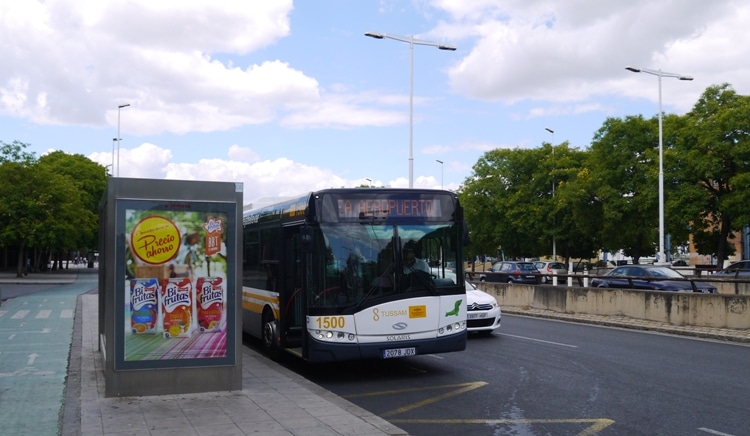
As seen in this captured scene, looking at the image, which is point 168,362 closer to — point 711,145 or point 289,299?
point 289,299

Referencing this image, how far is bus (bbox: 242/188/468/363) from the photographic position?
1135 centimetres

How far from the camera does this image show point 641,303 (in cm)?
2061

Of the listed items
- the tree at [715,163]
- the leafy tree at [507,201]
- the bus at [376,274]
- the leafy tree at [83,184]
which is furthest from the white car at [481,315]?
the leafy tree at [83,184]

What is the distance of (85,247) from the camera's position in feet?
234

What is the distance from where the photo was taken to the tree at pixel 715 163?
140ft

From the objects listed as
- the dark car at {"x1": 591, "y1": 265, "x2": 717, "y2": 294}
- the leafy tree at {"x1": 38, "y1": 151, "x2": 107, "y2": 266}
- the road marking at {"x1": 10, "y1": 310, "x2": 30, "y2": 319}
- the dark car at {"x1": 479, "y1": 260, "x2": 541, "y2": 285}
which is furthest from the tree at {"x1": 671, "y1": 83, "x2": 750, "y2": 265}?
the leafy tree at {"x1": 38, "y1": 151, "x2": 107, "y2": 266}

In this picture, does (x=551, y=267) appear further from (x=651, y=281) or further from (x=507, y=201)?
(x=651, y=281)

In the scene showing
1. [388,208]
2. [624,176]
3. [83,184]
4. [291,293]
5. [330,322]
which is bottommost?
[330,322]

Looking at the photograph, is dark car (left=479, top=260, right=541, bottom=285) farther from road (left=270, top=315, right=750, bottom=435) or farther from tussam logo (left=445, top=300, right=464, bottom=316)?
tussam logo (left=445, top=300, right=464, bottom=316)

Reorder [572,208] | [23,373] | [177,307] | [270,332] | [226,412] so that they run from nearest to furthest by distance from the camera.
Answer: [226,412] → [177,307] → [23,373] → [270,332] → [572,208]

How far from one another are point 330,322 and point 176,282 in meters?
2.56

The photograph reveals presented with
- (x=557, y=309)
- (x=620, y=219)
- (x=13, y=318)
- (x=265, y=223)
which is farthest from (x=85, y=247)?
(x=265, y=223)

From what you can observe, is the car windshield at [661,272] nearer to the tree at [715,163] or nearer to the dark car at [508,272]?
the dark car at [508,272]

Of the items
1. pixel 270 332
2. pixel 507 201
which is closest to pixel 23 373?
pixel 270 332
